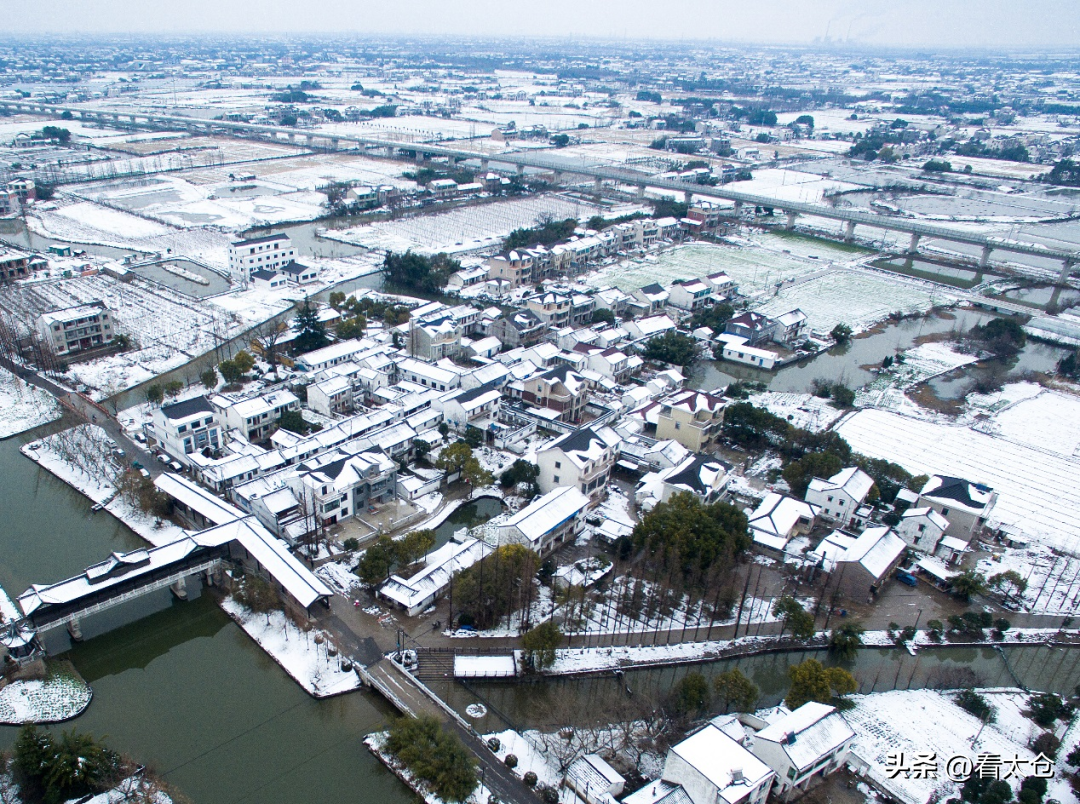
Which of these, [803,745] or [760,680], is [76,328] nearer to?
[760,680]

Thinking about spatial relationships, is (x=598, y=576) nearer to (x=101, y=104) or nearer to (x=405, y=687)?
(x=405, y=687)

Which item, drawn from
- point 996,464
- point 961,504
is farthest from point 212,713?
point 996,464

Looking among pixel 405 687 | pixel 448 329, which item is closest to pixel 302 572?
pixel 405 687

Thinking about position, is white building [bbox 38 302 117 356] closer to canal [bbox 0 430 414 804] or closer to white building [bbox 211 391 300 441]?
→ white building [bbox 211 391 300 441]

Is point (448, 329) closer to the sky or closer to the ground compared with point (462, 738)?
closer to the sky

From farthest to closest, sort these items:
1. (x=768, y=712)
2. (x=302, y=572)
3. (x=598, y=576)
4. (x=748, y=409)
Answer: (x=748, y=409)
(x=598, y=576)
(x=302, y=572)
(x=768, y=712)

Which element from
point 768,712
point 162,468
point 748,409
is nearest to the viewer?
point 768,712

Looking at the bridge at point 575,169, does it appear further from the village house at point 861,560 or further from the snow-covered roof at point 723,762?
the snow-covered roof at point 723,762
